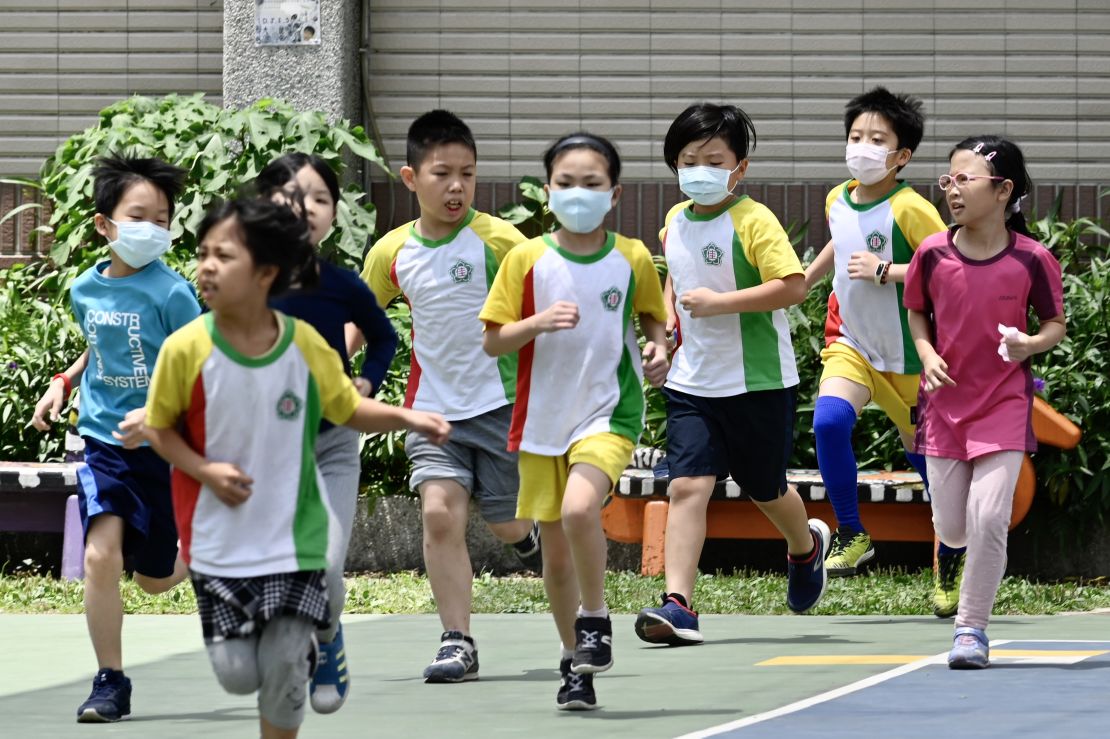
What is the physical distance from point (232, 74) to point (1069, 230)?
507 cm

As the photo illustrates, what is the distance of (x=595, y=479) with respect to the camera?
19.7 ft

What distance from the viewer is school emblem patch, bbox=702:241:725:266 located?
7.39m

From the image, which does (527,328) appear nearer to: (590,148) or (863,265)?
(590,148)

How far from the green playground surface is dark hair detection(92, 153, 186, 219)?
1598mm

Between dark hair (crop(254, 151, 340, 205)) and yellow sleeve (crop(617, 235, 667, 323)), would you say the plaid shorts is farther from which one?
yellow sleeve (crop(617, 235, 667, 323))

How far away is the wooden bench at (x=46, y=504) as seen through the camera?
9.98 metres

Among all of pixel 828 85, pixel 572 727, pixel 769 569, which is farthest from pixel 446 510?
Result: pixel 828 85

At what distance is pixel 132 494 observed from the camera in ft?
20.4

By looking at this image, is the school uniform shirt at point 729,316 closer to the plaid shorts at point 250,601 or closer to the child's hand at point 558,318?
the child's hand at point 558,318

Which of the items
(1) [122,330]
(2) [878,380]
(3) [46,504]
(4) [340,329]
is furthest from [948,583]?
(3) [46,504]

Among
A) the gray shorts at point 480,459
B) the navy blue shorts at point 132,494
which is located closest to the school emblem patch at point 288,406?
the navy blue shorts at point 132,494

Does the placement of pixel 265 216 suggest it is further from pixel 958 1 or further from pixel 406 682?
pixel 958 1

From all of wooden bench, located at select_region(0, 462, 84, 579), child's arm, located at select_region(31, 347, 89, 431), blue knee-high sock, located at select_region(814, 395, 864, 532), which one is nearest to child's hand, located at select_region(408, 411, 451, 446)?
child's arm, located at select_region(31, 347, 89, 431)

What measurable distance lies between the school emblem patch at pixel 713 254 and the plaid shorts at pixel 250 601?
3072 millimetres
